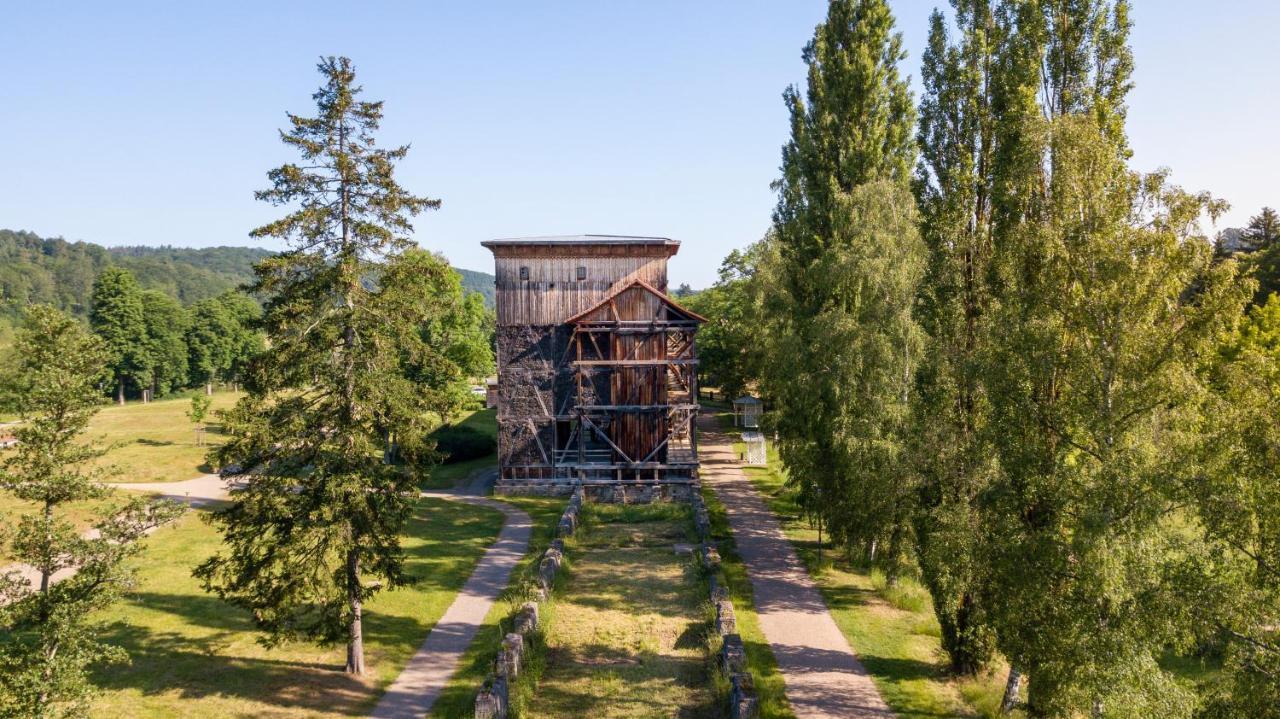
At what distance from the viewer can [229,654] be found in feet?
56.7

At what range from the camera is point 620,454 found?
33.9 m

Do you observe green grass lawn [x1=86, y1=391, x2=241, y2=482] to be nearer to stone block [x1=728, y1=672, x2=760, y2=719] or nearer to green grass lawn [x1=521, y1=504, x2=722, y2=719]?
green grass lawn [x1=521, y1=504, x2=722, y2=719]

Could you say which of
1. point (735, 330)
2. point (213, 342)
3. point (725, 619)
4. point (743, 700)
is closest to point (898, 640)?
point (725, 619)

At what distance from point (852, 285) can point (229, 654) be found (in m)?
19.2

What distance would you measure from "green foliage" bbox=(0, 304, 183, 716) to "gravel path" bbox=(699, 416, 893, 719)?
1255 cm

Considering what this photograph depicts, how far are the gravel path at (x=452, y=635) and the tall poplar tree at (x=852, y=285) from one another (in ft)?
33.7

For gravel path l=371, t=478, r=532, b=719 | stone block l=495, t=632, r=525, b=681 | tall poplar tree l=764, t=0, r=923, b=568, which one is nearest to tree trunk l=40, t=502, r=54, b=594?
gravel path l=371, t=478, r=532, b=719

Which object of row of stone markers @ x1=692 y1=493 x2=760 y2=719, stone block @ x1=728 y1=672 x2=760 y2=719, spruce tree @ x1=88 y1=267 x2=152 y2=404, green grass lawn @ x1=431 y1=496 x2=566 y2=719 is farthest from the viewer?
spruce tree @ x1=88 y1=267 x2=152 y2=404

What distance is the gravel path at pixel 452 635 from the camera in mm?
15336

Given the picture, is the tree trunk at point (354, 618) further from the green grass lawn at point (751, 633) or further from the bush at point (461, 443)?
the bush at point (461, 443)

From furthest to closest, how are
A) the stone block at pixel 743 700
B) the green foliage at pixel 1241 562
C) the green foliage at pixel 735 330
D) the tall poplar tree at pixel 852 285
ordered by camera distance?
1. the green foliage at pixel 735 330
2. the tall poplar tree at pixel 852 285
3. the stone block at pixel 743 700
4. the green foliage at pixel 1241 562

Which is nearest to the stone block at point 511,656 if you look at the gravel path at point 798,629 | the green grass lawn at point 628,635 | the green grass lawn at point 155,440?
the green grass lawn at point 628,635

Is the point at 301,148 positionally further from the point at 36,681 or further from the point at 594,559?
the point at 594,559

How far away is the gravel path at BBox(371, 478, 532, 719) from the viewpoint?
1534 centimetres
